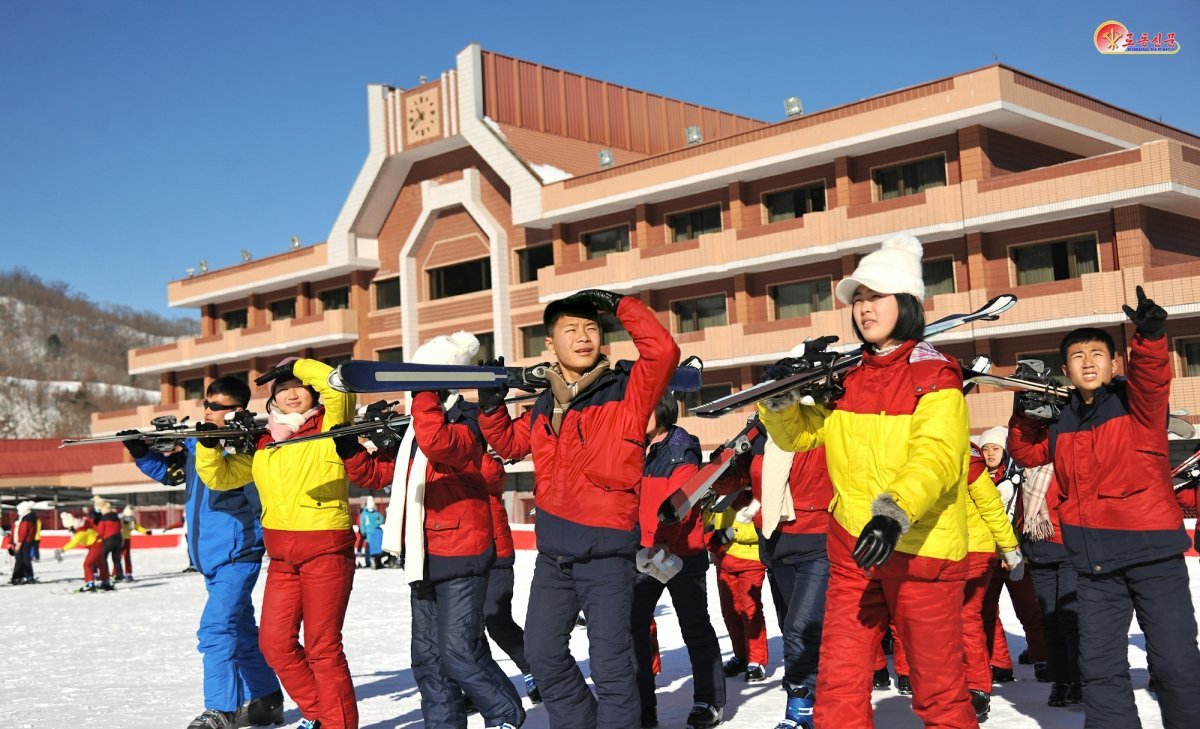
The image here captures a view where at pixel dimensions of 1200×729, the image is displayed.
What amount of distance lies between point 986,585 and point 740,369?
28.1 meters

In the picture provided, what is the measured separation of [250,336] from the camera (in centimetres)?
4862

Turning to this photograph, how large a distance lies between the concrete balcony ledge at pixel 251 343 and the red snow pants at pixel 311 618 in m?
39.8

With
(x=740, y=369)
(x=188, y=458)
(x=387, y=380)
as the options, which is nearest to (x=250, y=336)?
(x=740, y=369)

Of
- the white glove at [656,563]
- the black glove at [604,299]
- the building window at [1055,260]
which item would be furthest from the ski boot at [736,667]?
the building window at [1055,260]

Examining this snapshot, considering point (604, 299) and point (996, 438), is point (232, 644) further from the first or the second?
point (996, 438)

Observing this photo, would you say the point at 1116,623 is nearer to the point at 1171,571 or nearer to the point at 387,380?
the point at 1171,571

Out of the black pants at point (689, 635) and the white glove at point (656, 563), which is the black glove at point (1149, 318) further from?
the black pants at point (689, 635)

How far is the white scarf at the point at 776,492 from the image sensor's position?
6516 millimetres

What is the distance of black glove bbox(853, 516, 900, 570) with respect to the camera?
3943mm

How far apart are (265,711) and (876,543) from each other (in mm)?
4795

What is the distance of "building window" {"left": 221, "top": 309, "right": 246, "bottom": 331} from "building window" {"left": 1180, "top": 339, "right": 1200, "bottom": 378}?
3678 centimetres

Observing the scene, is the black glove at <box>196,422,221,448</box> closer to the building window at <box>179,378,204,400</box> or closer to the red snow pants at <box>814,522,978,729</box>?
the red snow pants at <box>814,522,978,729</box>

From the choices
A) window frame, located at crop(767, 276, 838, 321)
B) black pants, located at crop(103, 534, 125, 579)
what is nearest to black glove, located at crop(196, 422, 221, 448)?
black pants, located at crop(103, 534, 125, 579)

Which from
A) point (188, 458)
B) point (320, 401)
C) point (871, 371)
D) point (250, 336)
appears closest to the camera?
point (871, 371)
